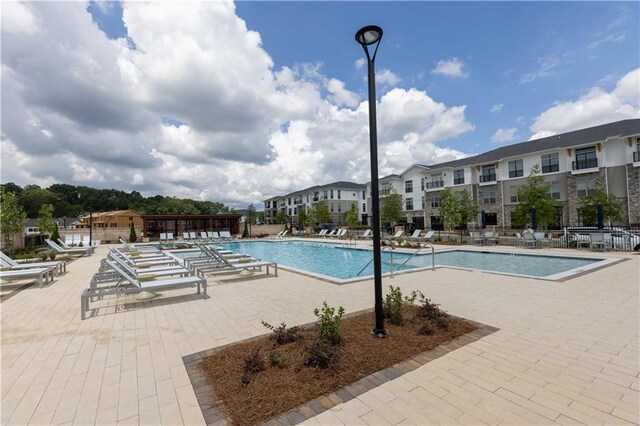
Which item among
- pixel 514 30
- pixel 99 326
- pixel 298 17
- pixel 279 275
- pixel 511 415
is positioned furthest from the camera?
pixel 514 30

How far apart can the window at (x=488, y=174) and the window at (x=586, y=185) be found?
302 inches

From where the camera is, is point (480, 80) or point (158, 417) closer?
point (158, 417)

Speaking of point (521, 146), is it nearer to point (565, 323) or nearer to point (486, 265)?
point (486, 265)

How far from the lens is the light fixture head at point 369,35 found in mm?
3794

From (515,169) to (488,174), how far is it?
296cm

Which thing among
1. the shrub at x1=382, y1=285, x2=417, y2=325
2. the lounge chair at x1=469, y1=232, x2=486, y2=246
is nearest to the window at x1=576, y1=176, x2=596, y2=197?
the lounge chair at x1=469, y1=232, x2=486, y2=246

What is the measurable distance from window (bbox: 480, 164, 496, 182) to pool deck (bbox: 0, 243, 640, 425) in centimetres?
2953

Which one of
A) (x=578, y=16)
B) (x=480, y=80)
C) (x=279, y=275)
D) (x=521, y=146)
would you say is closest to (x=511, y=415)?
(x=279, y=275)

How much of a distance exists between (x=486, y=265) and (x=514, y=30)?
10011 millimetres

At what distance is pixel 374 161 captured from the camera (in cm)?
405

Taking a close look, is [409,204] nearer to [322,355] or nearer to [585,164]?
[585,164]

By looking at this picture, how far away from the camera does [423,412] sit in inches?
97.3

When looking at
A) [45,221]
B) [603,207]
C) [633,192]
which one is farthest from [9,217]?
[633,192]

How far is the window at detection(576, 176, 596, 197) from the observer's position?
25.5 meters
